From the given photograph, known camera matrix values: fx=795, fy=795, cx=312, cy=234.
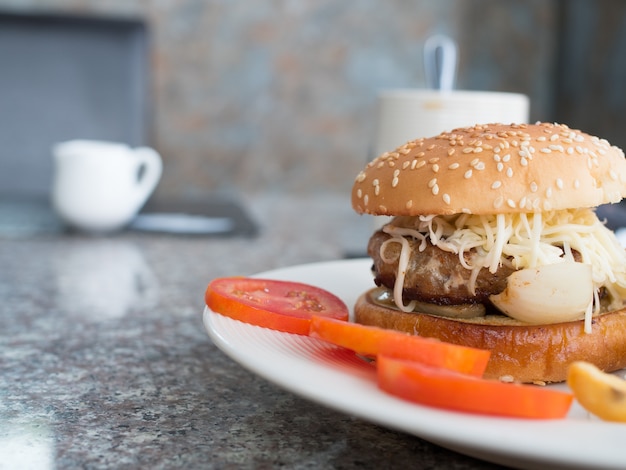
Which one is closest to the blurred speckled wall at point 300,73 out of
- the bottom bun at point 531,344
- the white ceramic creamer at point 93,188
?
the white ceramic creamer at point 93,188

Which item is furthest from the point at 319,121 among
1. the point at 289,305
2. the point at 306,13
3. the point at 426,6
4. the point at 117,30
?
the point at 289,305

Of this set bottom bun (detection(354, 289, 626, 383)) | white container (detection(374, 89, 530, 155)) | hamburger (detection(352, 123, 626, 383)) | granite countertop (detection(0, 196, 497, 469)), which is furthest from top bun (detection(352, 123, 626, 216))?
white container (detection(374, 89, 530, 155))

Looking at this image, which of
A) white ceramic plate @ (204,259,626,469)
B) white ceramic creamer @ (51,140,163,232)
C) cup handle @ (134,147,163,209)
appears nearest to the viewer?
white ceramic plate @ (204,259,626,469)

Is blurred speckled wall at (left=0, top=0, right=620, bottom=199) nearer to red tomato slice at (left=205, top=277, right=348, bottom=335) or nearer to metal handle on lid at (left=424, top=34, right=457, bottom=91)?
metal handle on lid at (left=424, top=34, right=457, bottom=91)

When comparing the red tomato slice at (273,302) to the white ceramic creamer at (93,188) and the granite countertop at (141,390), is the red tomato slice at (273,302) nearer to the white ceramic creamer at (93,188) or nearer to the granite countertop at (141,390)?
the granite countertop at (141,390)

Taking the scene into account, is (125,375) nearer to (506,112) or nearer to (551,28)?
(506,112)

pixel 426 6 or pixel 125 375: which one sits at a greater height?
pixel 426 6

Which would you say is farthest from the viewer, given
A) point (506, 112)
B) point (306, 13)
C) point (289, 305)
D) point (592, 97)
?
point (306, 13)
